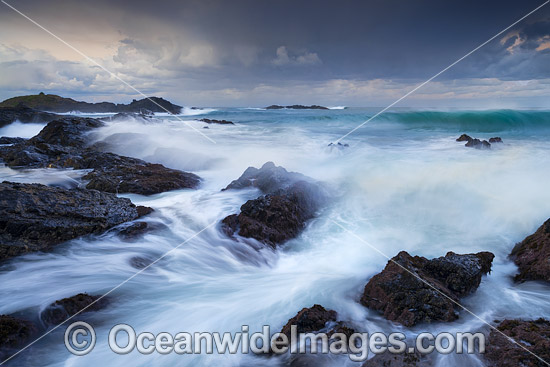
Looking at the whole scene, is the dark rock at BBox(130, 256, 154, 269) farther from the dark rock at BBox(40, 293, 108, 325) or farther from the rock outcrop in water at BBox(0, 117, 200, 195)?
the rock outcrop in water at BBox(0, 117, 200, 195)

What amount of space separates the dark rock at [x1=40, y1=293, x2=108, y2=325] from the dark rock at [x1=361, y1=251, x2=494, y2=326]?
10.5 feet

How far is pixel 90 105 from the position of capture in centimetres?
4778

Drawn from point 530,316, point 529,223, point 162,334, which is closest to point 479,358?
point 530,316

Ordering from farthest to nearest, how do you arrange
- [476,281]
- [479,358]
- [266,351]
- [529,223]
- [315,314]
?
[529,223] → [476,281] → [315,314] → [266,351] → [479,358]

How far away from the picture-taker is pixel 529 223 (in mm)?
5965

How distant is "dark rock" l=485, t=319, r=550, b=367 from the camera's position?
7.36 ft

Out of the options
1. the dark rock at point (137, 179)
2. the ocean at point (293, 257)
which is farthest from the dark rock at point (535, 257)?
the dark rock at point (137, 179)

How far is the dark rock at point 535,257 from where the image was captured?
387 cm

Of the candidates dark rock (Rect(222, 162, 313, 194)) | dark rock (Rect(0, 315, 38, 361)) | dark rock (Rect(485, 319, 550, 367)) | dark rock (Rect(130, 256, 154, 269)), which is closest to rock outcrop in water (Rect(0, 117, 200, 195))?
dark rock (Rect(222, 162, 313, 194))

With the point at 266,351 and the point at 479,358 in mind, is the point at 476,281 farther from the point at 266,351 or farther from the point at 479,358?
the point at 266,351

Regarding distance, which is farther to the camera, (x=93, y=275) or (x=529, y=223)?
(x=529, y=223)

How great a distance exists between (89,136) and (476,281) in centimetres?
1447

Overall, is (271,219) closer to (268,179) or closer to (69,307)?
(268,179)

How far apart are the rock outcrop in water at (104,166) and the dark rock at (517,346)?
23.0ft
